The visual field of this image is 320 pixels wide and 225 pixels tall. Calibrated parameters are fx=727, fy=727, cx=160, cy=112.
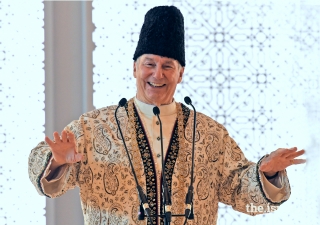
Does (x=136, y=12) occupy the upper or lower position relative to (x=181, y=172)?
upper

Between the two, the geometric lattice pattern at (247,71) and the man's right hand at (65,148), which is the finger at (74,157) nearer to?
the man's right hand at (65,148)

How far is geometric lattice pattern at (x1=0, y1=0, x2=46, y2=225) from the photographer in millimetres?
4910

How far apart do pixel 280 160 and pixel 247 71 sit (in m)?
1.66

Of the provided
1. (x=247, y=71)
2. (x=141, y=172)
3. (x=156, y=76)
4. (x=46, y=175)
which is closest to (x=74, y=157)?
(x=46, y=175)

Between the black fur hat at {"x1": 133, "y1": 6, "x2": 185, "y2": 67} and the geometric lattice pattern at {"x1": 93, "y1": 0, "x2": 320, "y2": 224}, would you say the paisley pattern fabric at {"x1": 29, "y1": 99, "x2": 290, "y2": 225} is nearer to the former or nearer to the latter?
the black fur hat at {"x1": 133, "y1": 6, "x2": 185, "y2": 67}

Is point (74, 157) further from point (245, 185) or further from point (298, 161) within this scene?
point (298, 161)

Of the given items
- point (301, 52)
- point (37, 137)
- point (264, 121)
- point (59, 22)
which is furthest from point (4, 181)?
point (301, 52)

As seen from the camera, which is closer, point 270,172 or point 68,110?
point 270,172

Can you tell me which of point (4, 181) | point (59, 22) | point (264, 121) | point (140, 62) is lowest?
point (4, 181)

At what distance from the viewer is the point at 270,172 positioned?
12.2 ft

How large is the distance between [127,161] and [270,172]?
748mm

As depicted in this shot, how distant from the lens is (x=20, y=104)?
4.98m

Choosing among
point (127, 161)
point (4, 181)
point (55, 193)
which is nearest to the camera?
point (55, 193)

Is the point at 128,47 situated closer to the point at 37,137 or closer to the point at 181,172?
the point at 37,137
